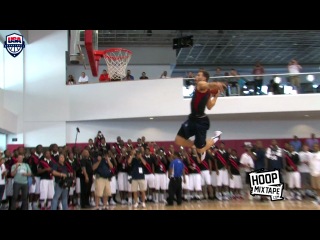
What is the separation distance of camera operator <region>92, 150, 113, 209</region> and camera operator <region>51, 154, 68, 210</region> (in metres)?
1.37

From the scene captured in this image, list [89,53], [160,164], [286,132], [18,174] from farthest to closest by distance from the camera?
[286,132] → [160,164] → [18,174] → [89,53]

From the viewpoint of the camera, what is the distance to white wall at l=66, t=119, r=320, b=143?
1891 cm

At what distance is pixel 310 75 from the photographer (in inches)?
663

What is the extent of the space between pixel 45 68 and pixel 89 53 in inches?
407

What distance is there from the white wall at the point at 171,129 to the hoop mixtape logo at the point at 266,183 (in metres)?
6.20

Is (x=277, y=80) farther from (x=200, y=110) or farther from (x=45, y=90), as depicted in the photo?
(x=45, y=90)

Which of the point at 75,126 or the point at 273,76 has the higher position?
the point at 273,76

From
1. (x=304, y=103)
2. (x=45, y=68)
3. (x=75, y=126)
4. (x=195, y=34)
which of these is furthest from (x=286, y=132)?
(x=45, y=68)

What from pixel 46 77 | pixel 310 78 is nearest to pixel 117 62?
pixel 46 77

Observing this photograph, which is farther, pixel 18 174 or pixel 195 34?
pixel 195 34

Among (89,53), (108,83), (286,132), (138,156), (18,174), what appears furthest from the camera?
(286,132)

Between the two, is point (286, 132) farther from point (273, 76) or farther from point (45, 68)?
point (45, 68)

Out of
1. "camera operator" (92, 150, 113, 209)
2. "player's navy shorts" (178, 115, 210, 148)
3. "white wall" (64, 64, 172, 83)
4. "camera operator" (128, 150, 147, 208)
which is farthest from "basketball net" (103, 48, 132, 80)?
"player's navy shorts" (178, 115, 210, 148)

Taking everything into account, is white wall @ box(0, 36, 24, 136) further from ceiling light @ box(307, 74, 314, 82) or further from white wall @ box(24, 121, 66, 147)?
ceiling light @ box(307, 74, 314, 82)
